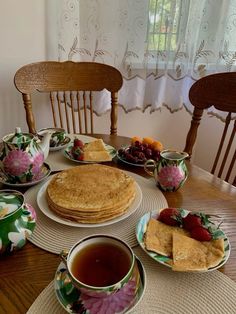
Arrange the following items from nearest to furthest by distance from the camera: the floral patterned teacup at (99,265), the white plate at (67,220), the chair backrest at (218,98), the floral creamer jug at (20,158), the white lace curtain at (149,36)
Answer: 1. the floral patterned teacup at (99,265)
2. the white plate at (67,220)
3. the floral creamer jug at (20,158)
4. the chair backrest at (218,98)
5. the white lace curtain at (149,36)

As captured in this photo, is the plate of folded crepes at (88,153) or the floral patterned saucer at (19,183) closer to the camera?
the floral patterned saucer at (19,183)

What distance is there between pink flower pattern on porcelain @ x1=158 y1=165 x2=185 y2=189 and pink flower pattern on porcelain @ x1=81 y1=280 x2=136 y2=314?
40 cm

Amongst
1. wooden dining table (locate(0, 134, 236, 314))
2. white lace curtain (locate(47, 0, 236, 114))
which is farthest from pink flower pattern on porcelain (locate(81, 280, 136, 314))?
white lace curtain (locate(47, 0, 236, 114))

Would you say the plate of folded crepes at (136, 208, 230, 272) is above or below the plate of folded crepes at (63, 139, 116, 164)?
above

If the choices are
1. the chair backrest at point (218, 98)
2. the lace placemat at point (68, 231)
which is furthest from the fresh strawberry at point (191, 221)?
the chair backrest at point (218, 98)

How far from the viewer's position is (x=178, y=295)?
524mm

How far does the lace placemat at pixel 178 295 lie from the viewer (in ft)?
1.63

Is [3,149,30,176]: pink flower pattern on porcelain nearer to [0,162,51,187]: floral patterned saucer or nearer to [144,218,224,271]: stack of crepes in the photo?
[0,162,51,187]: floral patterned saucer

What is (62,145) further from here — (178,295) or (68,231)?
(178,295)

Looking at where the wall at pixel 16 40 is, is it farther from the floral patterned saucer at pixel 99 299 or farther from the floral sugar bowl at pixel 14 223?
the floral patterned saucer at pixel 99 299

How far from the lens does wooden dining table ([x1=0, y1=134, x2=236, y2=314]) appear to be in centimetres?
52

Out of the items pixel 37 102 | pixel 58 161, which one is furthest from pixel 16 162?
pixel 37 102

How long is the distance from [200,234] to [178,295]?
0.16 metres

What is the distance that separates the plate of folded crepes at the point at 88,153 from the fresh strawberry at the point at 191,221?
43cm
